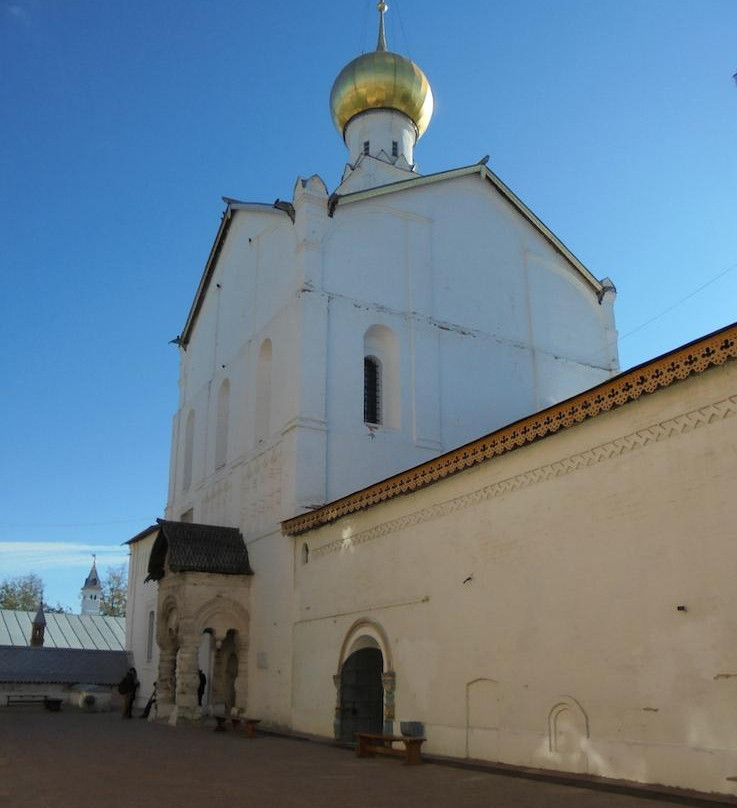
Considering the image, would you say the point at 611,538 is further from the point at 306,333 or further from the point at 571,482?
the point at 306,333

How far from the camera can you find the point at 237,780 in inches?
348

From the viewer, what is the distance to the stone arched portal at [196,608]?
646 inches

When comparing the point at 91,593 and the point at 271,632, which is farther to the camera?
the point at 91,593

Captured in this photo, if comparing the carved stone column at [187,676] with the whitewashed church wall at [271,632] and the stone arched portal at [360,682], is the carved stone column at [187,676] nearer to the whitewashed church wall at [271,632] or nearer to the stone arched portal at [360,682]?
the whitewashed church wall at [271,632]

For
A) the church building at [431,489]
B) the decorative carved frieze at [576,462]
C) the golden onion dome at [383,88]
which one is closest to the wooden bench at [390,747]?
the church building at [431,489]

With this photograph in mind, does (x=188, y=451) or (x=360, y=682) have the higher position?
(x=188, y=451)

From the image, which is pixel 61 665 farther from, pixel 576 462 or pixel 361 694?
pixel 576 462

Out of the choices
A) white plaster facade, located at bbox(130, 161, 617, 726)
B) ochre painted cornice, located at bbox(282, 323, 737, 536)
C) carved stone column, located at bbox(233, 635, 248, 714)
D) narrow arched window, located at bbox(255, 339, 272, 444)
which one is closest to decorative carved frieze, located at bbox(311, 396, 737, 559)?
ochre painted cornice, located at bbox(282, 323, 737, 536)

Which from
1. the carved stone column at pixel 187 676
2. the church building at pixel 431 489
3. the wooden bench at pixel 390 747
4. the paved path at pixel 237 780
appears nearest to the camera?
the paved path at pixel 237 780

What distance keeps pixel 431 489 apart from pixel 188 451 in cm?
1338

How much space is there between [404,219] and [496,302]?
2972 millimetres

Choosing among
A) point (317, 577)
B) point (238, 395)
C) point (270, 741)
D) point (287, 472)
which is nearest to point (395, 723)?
point (270, 741)

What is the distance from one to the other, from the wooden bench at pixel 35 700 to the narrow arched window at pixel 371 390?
43.0 feet

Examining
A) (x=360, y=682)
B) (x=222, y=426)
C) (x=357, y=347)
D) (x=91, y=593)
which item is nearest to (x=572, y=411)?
(x=360, y=682)
